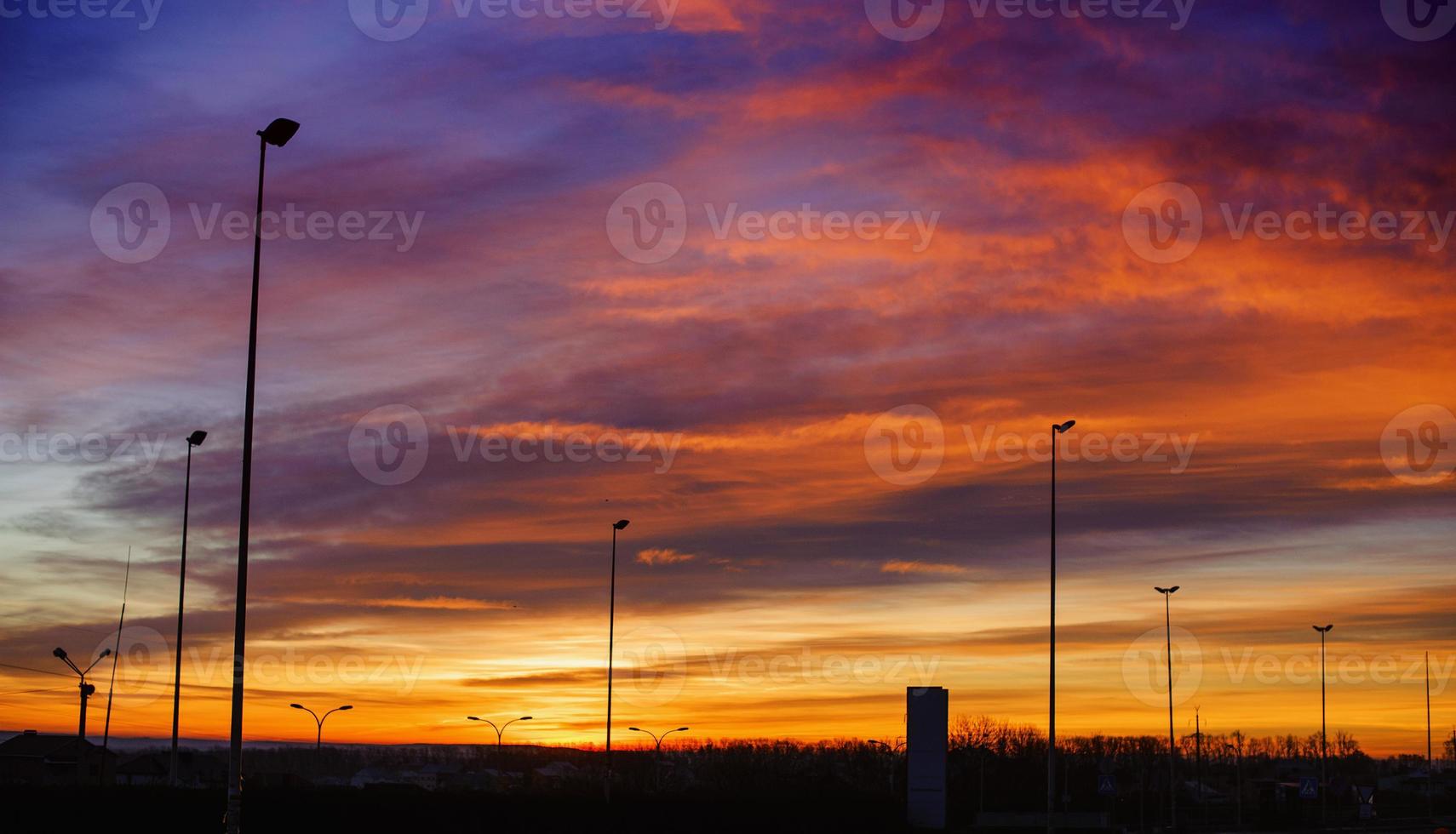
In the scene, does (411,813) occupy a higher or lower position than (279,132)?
lower

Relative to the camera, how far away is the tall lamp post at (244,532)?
82.5ft

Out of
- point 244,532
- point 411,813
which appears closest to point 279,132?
point 244,532

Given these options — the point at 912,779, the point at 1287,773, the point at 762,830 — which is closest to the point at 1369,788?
the point at 912,779

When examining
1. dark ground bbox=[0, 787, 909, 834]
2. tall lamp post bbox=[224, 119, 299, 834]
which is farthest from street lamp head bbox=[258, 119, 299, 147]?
dark ground bbox=[0, 787, 909, 834]

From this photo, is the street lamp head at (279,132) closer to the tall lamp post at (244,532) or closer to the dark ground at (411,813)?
the tall lamp post at (244,532)

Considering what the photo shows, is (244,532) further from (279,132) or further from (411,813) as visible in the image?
(411,813)

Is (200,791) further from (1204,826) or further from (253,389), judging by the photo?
(1204,826)

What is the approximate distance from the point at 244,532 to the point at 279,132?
321 inches

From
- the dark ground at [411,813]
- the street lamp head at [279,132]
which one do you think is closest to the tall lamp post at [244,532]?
the street lamp head at [279,132]

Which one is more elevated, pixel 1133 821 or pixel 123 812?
pixel 123 812

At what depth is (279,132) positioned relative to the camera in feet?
94.1

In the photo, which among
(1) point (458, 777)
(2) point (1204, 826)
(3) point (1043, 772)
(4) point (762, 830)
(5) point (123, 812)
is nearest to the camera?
(5) point (123, 812)

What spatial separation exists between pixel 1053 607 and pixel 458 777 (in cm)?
15173

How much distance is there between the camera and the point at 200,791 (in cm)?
5291
